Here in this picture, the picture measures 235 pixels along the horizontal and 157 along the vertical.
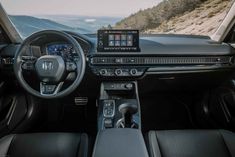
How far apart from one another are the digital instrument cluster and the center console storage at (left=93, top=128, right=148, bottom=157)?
77 cm

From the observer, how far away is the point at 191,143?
2.26 m

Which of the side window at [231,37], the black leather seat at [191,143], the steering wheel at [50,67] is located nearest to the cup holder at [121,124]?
the black leather seat at [191,143]

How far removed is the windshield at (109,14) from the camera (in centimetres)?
261

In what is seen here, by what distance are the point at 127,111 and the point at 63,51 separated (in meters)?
0.57

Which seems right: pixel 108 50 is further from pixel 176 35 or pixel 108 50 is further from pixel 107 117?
pixel 176 35

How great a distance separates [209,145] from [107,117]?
65cm

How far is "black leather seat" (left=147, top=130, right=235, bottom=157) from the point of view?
2168 millimetres

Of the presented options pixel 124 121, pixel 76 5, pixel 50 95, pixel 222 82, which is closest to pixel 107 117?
pixel 124 121

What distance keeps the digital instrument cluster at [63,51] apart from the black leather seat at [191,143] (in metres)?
0.70

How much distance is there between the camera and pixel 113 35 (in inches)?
98.8

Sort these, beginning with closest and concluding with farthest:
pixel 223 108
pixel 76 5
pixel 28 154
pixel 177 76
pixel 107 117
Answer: pixel 28 154 → pixel 107 117 → pixel 76 5 → pixel 177 76 → pixel 223 108

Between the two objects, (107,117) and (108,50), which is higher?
(108,50)

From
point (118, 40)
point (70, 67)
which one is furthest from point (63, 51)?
point (118, 40)

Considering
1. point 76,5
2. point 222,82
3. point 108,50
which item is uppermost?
point 76,5
